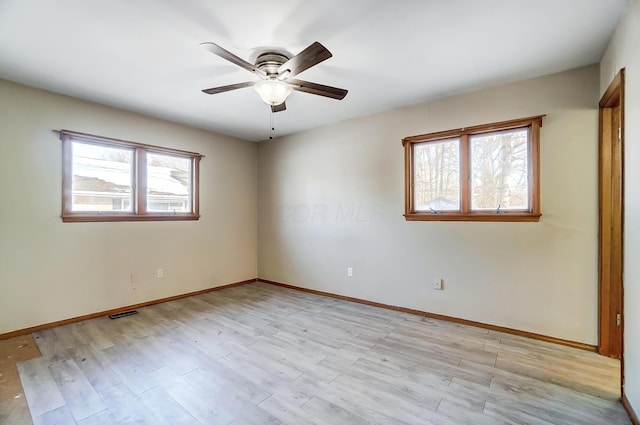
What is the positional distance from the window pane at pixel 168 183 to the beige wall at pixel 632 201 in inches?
185

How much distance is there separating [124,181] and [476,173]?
168 inches

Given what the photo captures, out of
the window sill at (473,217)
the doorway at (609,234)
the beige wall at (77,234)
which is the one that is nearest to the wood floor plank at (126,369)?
the beige wall at (77,234)

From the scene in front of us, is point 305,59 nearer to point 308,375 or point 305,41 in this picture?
point 305,41

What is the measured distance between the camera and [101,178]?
11.4ft

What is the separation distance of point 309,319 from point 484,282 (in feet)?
6.40

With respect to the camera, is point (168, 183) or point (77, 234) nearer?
point (77, 234)

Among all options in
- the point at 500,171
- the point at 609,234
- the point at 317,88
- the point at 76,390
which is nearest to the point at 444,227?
the point at 500,171

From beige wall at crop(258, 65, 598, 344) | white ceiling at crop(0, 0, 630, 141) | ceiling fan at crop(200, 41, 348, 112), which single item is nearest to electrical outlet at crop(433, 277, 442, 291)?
beige wall at crop(258, 65, 598, 344)

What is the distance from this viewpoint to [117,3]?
179cm

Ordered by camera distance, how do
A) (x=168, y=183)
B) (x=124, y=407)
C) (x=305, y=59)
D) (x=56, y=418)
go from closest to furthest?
(x=56, y=418) → (x=124, y=407) → (x=305, y=59) → (x=168, y=183)

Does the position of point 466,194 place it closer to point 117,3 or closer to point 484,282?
point 484,282

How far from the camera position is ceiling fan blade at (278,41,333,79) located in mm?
1786

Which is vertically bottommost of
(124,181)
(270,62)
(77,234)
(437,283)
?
(437,283)

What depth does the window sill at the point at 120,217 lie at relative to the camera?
322 cm
